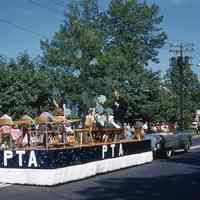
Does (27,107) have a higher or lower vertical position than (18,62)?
lower

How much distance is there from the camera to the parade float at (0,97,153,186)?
14469 millimetres

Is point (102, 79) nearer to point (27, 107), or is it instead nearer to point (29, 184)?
point (27, 107)

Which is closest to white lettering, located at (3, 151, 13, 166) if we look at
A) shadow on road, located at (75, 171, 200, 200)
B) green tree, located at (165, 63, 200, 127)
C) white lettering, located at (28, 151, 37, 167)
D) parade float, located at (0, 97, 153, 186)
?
parade float, located at (0, 97, 153, 186)

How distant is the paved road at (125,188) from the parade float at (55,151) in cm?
38

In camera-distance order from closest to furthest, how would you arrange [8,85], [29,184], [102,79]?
[29,184], [8,85], [102,79]

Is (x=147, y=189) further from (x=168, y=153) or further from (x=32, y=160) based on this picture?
(x=168, y=153)

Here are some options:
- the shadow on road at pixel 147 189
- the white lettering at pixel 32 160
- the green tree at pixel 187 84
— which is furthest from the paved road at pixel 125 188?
the green tree at pixel 187 84

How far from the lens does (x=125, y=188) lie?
1379cm

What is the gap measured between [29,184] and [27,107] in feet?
56.7

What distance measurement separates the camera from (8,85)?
31.3m

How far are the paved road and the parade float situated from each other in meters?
0.38

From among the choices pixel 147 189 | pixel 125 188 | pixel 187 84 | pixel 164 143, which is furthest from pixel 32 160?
pixel 187 84

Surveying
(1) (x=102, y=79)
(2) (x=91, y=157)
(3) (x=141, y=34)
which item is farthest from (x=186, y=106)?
(2) (x=91, y=157)

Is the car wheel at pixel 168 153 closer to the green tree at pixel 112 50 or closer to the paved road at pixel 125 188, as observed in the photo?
the paved road at pixel 125 188
